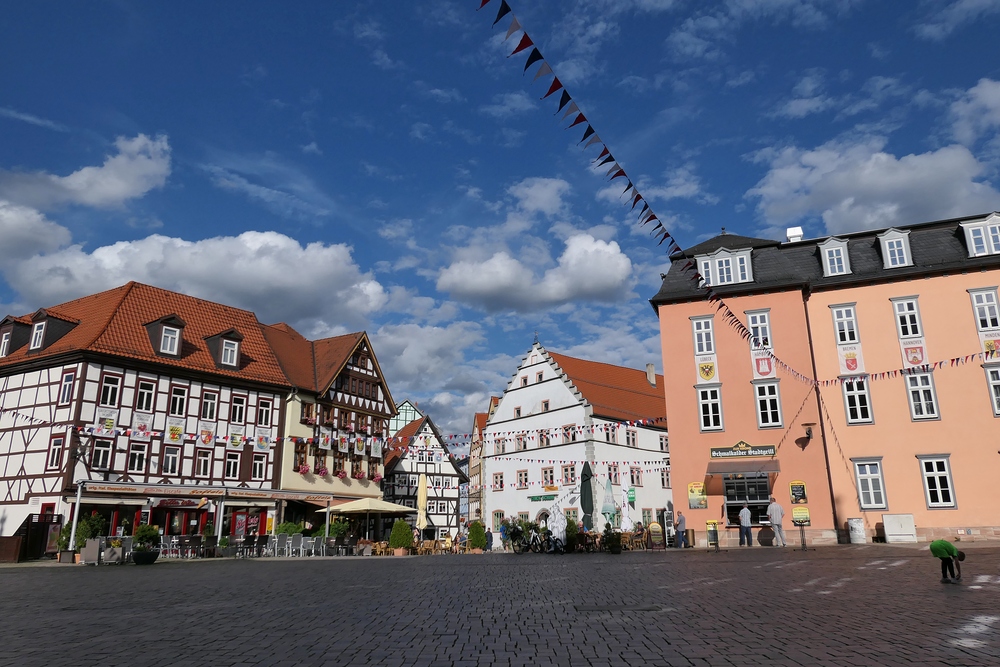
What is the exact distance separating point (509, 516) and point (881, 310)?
1270 inches

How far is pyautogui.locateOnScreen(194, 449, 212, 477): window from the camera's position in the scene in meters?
36.5

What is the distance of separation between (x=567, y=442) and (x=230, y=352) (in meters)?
24.1

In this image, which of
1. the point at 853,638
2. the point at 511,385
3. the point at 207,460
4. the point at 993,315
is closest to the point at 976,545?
the point at 993,315

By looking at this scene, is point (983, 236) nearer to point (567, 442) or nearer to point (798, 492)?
point (798, 492)

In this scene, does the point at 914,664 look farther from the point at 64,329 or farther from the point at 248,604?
the point at 64,329

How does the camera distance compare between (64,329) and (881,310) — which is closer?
(881,310)

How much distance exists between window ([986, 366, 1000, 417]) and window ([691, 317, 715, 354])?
1027 centimetres

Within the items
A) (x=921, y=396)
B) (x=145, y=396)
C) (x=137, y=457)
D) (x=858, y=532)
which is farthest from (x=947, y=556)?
(x=145, y=396)

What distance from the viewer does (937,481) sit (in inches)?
1112

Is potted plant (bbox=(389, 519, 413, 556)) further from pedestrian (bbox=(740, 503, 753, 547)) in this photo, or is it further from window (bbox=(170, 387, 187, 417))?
pedestrian (bbox=(740, 503, 753, 547))

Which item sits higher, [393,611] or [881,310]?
[881,310]

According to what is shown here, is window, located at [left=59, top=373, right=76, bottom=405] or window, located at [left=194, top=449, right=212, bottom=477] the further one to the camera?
window, located at [left=194, top=449, right=212, bottom=477]

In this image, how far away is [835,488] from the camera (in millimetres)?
29578

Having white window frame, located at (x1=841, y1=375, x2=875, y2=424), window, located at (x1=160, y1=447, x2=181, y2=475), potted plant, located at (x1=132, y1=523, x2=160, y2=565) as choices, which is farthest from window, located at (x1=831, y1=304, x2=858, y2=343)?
window, located at (x1=160, y1=447, x2=181, y2=475)
